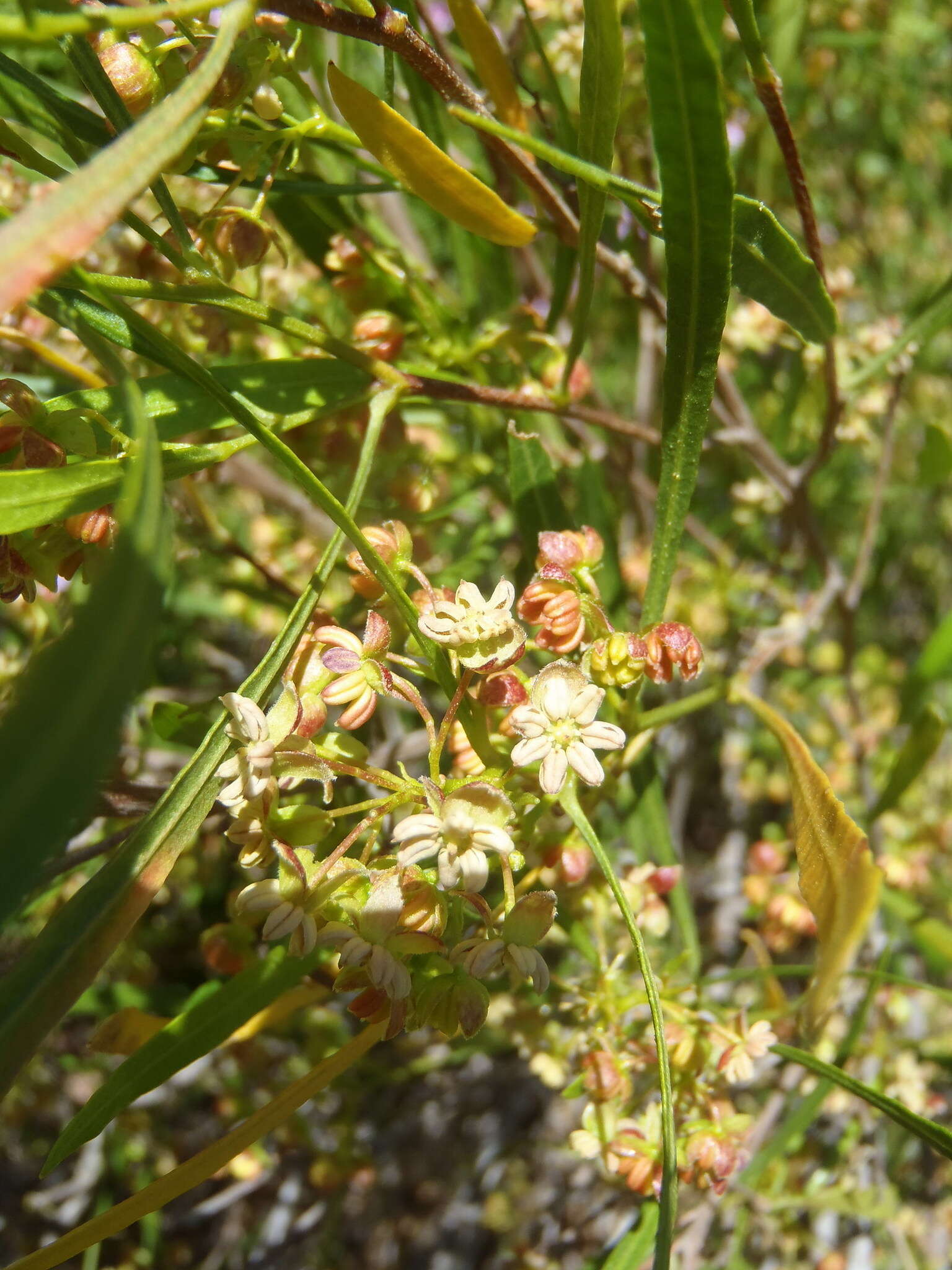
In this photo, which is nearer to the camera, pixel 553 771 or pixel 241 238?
pixel 553 771

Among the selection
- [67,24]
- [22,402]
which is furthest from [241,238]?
[67,24]

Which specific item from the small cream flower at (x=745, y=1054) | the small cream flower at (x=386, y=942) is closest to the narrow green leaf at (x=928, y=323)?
the small cream flower at (x=745, y=1054)

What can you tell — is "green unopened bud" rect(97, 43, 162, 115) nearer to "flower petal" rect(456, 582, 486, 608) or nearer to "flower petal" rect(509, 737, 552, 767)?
"flower petal" rect(456, 582, 486, 608)

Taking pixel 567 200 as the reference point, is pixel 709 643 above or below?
below

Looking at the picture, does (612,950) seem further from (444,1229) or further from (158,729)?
(444,1229)

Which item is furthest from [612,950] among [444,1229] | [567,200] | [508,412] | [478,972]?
[444,1229]

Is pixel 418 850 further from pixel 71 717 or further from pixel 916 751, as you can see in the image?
pixel 916 751

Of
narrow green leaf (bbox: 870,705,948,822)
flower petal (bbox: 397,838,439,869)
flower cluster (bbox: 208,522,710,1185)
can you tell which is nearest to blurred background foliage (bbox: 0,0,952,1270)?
narrow green leaf (bbox: 870,705,948,822)
